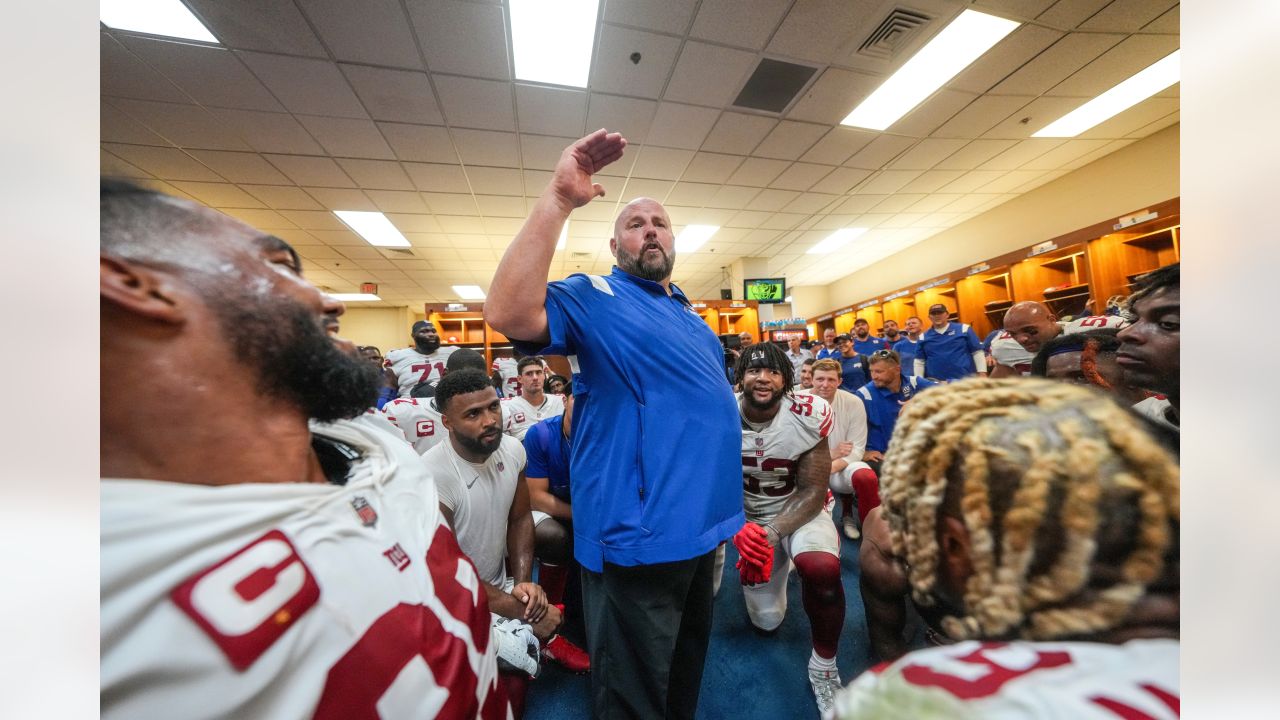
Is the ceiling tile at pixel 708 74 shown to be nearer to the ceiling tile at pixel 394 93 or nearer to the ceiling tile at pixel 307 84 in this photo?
the ceiling tile at pixel 394 93

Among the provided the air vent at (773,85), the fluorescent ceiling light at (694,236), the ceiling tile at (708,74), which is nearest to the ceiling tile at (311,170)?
the ceiling tile at (708,74)

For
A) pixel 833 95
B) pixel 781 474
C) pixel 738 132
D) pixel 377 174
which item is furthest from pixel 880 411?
pixel 377 174

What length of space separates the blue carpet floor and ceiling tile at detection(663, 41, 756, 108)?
3.21 meters

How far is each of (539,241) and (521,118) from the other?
2.96 metres

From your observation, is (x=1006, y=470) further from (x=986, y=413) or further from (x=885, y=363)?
(x=885, y=363)

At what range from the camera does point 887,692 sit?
1.25 ft

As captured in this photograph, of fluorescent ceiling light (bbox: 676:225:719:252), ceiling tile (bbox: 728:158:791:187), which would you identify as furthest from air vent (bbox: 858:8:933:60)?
fluorescent ceiling light (bbox: 676:225:719:252)

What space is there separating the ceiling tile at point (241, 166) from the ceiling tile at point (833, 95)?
435 cm

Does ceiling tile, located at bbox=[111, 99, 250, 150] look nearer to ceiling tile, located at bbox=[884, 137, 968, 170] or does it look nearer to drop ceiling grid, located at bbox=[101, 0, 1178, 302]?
drop ceiling grid, located at bbox=[101, 0, 1178, 302]

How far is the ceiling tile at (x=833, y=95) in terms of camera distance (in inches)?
114
